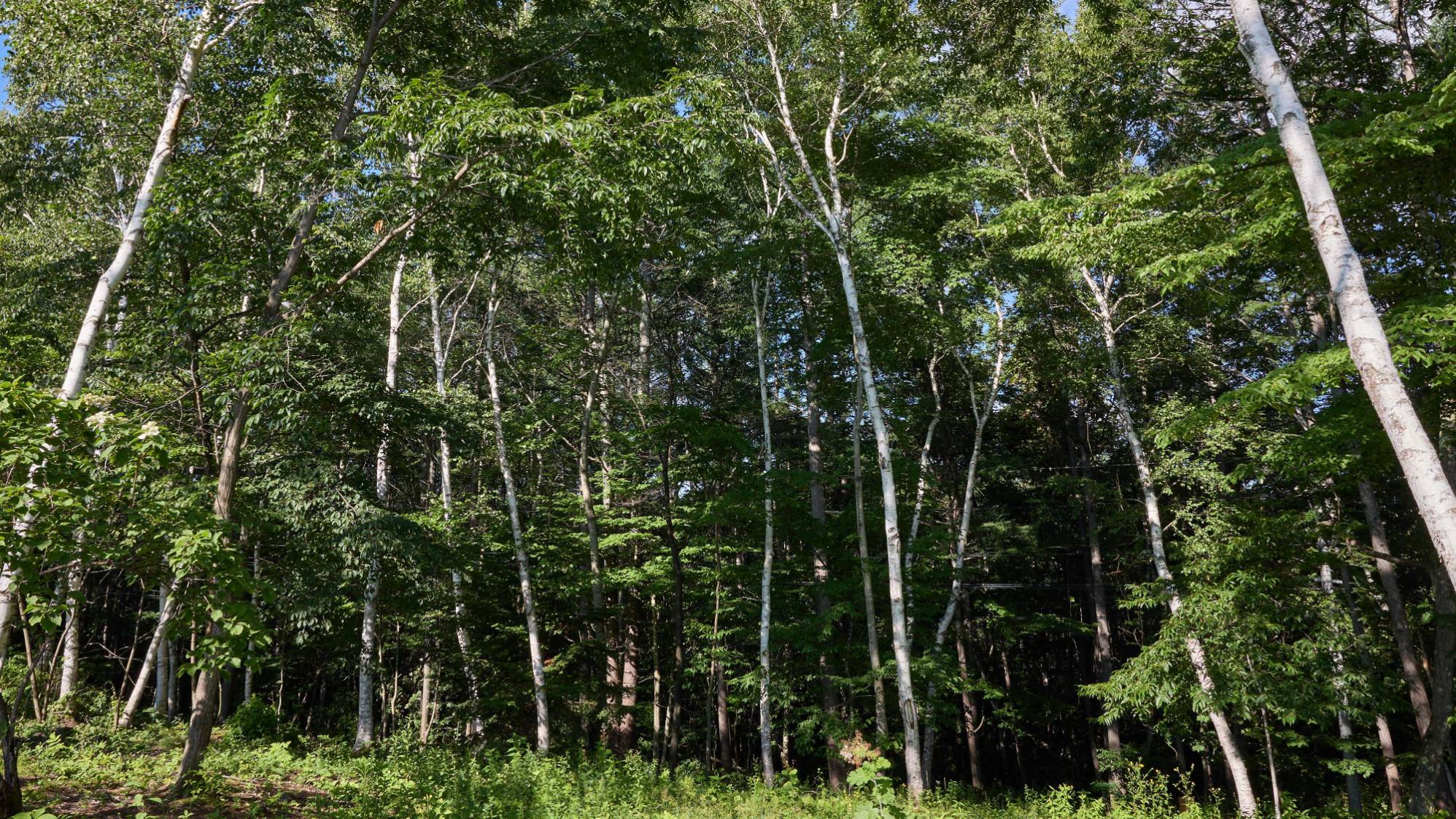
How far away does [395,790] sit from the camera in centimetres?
655

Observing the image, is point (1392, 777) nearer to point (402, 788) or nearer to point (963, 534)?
point (963, 534)

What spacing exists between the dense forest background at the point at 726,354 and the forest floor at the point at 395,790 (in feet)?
2.13

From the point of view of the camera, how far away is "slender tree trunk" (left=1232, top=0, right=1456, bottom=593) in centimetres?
444

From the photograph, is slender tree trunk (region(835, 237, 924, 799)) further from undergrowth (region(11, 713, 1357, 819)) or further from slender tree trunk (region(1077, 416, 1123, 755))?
slender tree trunk (region(1077, 416, 1123, 755))

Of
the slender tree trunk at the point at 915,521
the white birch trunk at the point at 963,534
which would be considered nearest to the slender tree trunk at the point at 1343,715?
the white birch trunk at the point at 963,534

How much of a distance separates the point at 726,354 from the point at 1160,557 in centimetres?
1245

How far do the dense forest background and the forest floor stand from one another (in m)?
0.65

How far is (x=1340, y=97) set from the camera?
24.5 feet

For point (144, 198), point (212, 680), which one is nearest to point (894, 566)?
point (212, 680)

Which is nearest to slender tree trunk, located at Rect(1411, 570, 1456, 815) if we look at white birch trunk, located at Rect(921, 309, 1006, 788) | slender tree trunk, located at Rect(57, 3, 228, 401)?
white birch trunk, located at Rect(921, 309, 1006, 788)

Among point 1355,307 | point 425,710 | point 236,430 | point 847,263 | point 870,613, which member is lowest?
point 425,710

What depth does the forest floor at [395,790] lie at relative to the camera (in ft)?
20.2

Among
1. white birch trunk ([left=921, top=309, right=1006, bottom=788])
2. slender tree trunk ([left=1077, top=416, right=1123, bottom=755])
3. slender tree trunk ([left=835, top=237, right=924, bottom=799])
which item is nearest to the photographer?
slender tree trunk ([left=835, top=237, right=924, bottom=799])

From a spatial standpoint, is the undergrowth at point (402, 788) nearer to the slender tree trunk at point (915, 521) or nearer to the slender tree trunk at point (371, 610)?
the slender tree trunk at point (371, 610)
